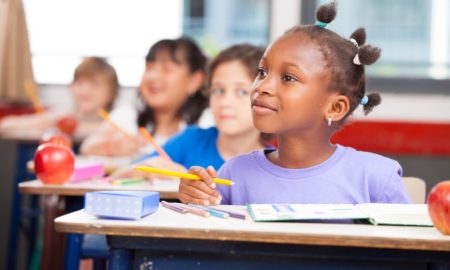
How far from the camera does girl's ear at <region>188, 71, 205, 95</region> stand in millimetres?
3306

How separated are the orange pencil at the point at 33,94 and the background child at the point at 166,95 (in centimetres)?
108

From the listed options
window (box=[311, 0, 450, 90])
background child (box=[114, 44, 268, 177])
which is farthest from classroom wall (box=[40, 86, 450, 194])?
background child (box=[114, 44, 268, 177])

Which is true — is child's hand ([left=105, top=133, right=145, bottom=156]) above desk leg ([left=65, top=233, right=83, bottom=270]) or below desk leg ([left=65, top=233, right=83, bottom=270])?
above

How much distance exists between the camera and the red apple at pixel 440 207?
114cm

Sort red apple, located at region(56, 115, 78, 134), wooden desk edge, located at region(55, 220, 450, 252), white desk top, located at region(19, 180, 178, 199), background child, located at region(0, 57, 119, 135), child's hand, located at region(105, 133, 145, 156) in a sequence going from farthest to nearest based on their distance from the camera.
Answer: background child, located at region(0, 57, 119, 135), red apple, located at region(56, 115, 78, 134), child's hand, located at region(105, 133, 145, 156), white desk top, located at region(19, 180, 178, 199), wooden desk edge, located at region(55, 220, 450, 252)

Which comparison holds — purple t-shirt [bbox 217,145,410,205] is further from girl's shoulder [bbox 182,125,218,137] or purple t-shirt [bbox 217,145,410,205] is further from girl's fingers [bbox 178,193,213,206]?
girl's shoulder [bbox 182,125,218,137]

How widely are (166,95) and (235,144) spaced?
84 cm

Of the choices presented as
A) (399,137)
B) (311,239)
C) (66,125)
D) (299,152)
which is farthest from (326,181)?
(66,125)

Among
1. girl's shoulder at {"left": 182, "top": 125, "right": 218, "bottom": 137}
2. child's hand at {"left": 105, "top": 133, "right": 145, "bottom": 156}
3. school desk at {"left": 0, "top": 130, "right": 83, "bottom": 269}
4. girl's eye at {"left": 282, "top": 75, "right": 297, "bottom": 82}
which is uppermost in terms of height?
girl's eye at {"left": 282, "top": 75, "right": 297, "bottom": 82}

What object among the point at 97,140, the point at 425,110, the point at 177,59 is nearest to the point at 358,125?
the point at 425,110

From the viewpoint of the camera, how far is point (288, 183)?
157 centimetres

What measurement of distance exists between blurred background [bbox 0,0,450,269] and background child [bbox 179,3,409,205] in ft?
6.15

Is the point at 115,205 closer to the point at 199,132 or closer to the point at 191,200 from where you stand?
the point at 191,200

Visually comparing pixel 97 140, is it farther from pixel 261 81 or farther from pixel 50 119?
pixel 261 81
